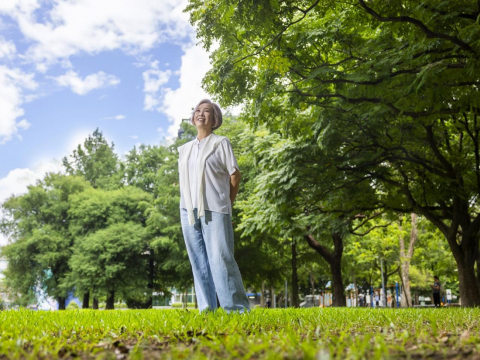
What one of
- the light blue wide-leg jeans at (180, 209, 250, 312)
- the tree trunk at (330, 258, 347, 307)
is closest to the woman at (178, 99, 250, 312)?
the light blue wide-leg jeans at (180, 209, 250, 312)

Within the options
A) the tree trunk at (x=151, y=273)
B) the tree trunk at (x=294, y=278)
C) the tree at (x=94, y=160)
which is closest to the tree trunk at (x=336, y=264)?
the tree trunk at (x=294, y=278)

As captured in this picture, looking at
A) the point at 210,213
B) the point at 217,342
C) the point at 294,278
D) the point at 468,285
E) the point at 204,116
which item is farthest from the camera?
the point at 294,278

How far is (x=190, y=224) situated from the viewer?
18.7ft

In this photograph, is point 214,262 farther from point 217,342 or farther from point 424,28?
point 424,28

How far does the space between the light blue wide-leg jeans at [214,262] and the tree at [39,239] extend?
1294 inches

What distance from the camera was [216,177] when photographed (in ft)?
18.7

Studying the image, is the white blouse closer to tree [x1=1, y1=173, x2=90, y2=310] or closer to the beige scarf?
the beige scarf

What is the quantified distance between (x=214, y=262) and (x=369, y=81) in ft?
19.2

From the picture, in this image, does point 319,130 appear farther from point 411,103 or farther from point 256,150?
point 256,150

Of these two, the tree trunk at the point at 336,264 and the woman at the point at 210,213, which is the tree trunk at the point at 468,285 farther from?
the woman at the point at 210,213

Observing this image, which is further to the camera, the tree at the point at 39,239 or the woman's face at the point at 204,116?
the tree at the point at 39,239

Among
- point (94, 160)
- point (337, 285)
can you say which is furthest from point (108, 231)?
point (94, 160)

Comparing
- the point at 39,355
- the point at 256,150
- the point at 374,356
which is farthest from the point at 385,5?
the point at 256,150

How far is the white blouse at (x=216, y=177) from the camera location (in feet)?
18.3
